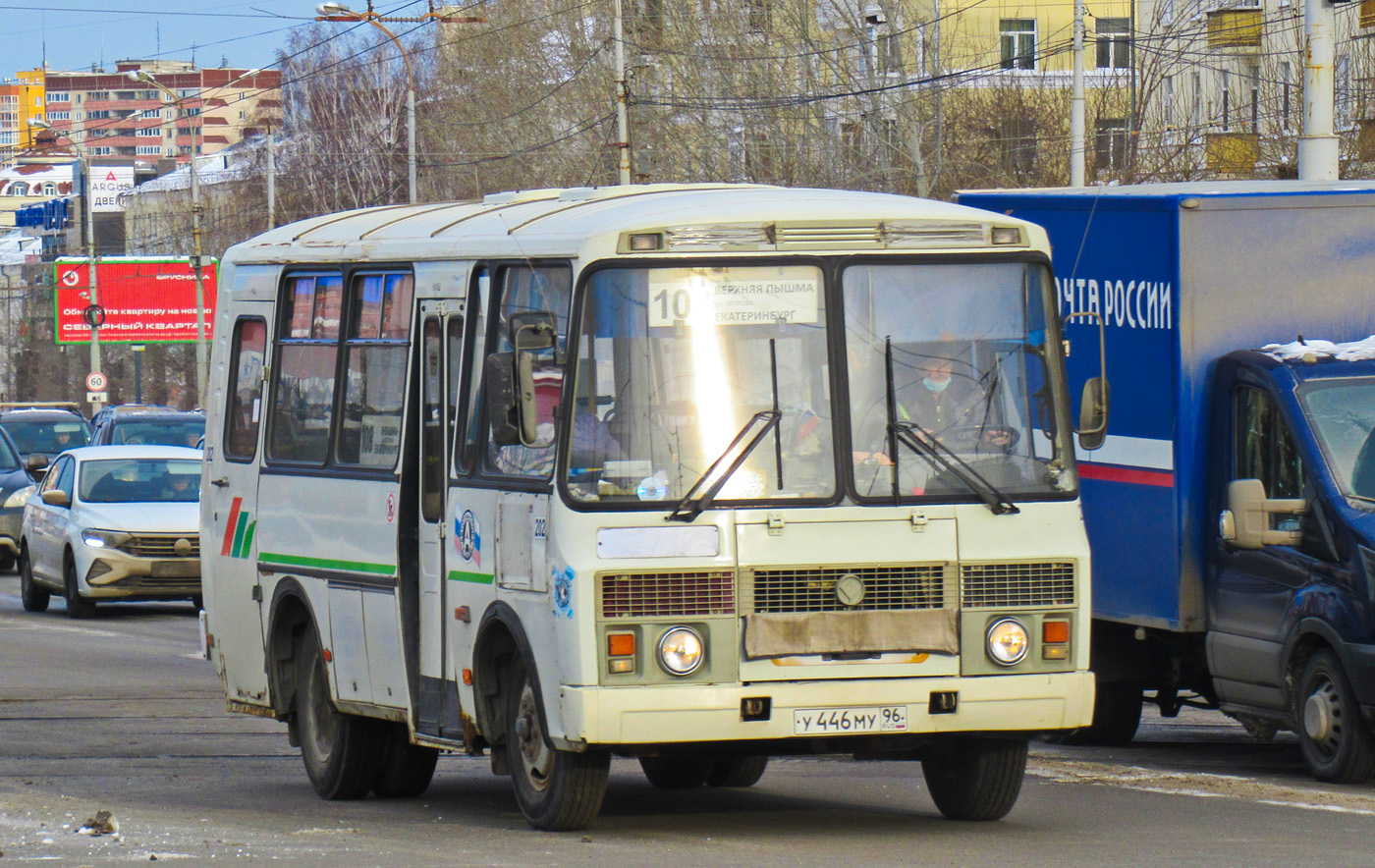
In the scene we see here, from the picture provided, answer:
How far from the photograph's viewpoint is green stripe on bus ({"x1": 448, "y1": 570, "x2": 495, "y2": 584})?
8.88m

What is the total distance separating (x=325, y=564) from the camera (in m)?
10.4

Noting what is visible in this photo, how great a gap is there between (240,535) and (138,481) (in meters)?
11.4

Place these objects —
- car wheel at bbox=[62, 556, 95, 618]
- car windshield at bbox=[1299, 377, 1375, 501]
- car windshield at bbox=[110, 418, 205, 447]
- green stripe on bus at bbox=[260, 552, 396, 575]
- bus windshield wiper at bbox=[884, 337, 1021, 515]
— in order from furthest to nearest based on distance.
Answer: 1. car windshield at bbox=[110, 418, 205, 447]
2. car wheel at bbox=[62, 556, 95, 618]
3. car windshield at bbox=[1299, 377, 1375, 501]
4. green stripe on bus at bbox=[260, 552, 396, 575]
5. bus windshield wiper at bbox=[884, 337, 1021, 515]

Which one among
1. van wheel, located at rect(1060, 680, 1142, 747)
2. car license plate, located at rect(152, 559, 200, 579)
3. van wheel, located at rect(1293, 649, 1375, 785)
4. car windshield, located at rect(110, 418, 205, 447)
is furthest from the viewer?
car windshield, located at rect(110, 418, 205, 447)

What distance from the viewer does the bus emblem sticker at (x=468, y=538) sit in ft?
29.5

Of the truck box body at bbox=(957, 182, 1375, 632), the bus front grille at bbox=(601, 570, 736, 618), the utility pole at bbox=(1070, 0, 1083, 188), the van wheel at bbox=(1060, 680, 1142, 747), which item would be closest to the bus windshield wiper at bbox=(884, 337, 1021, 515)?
the bus front grille at bbox=(601, 570, 736, 618)

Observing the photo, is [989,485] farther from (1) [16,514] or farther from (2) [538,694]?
(1) [16,514]

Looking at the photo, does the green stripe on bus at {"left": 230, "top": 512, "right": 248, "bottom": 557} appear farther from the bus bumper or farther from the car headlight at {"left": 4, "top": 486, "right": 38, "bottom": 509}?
the car headlight at {"left": 4, "top": 486, "right": 38, "bottom": 509}

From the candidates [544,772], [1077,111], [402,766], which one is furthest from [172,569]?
[1077,111]

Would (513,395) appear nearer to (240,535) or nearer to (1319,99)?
(240,535)

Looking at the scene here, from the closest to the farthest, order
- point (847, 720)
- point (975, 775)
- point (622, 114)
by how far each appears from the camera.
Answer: point (847, 720), point (975, 775), point (622, 114)

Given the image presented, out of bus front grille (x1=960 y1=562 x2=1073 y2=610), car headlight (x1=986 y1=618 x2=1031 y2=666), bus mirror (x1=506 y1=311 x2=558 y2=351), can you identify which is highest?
bus mirror (x1=506 y1=311 x2=558 y2=351)

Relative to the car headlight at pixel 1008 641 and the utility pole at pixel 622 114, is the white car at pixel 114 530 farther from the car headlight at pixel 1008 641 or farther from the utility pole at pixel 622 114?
the utility pole at pixel 622 114

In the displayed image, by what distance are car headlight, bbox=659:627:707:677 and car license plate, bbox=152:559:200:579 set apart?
1384 cm
